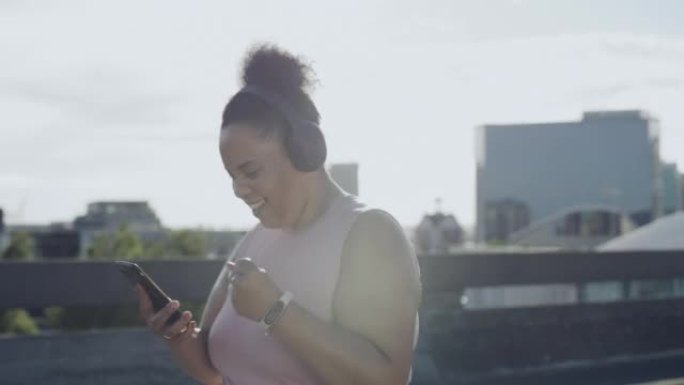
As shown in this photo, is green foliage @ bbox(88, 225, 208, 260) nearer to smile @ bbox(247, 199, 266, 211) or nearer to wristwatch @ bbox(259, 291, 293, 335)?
smile @ bbox(247, 199, 266, 211)

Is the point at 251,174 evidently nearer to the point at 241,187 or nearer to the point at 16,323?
the point at 241,187

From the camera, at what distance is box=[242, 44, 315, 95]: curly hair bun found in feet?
11.3

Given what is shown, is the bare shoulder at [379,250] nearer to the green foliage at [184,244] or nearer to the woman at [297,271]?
the woman at [297,271]

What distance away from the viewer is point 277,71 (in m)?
3.46

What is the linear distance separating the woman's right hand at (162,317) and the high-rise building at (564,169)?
169591mm

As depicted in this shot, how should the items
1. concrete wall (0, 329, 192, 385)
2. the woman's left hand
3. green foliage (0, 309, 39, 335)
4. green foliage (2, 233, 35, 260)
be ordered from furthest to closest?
1. green foliage (2, 233, 35, 260)
2. green foliage (0, 309, 39, 335)
3. concrete wall (0, 329, 192, 385)
4. the woman's left hand

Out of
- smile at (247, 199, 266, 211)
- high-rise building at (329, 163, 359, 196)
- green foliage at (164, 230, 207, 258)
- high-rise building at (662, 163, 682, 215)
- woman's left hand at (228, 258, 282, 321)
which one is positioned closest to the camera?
woman's left hand at (228, 258, 282, 321)

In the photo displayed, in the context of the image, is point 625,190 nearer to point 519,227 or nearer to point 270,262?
point 519,227

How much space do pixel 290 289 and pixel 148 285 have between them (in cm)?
33

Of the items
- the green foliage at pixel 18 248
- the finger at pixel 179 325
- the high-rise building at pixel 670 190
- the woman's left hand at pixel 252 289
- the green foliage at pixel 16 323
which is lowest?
the high-rise building at pixel 670 190

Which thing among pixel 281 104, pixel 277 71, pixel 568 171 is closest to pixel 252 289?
pixel 281 104

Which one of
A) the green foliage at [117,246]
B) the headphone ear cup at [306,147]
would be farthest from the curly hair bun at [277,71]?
the green foliage at [117,246]

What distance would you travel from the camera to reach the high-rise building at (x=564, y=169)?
574 feet

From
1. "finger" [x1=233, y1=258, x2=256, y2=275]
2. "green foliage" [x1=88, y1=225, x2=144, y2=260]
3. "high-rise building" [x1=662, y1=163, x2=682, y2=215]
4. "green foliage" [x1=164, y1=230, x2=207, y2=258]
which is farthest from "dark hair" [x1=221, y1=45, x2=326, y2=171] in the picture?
"high-rise building" [x1=662, y1=163, x2=682, y2=215]
